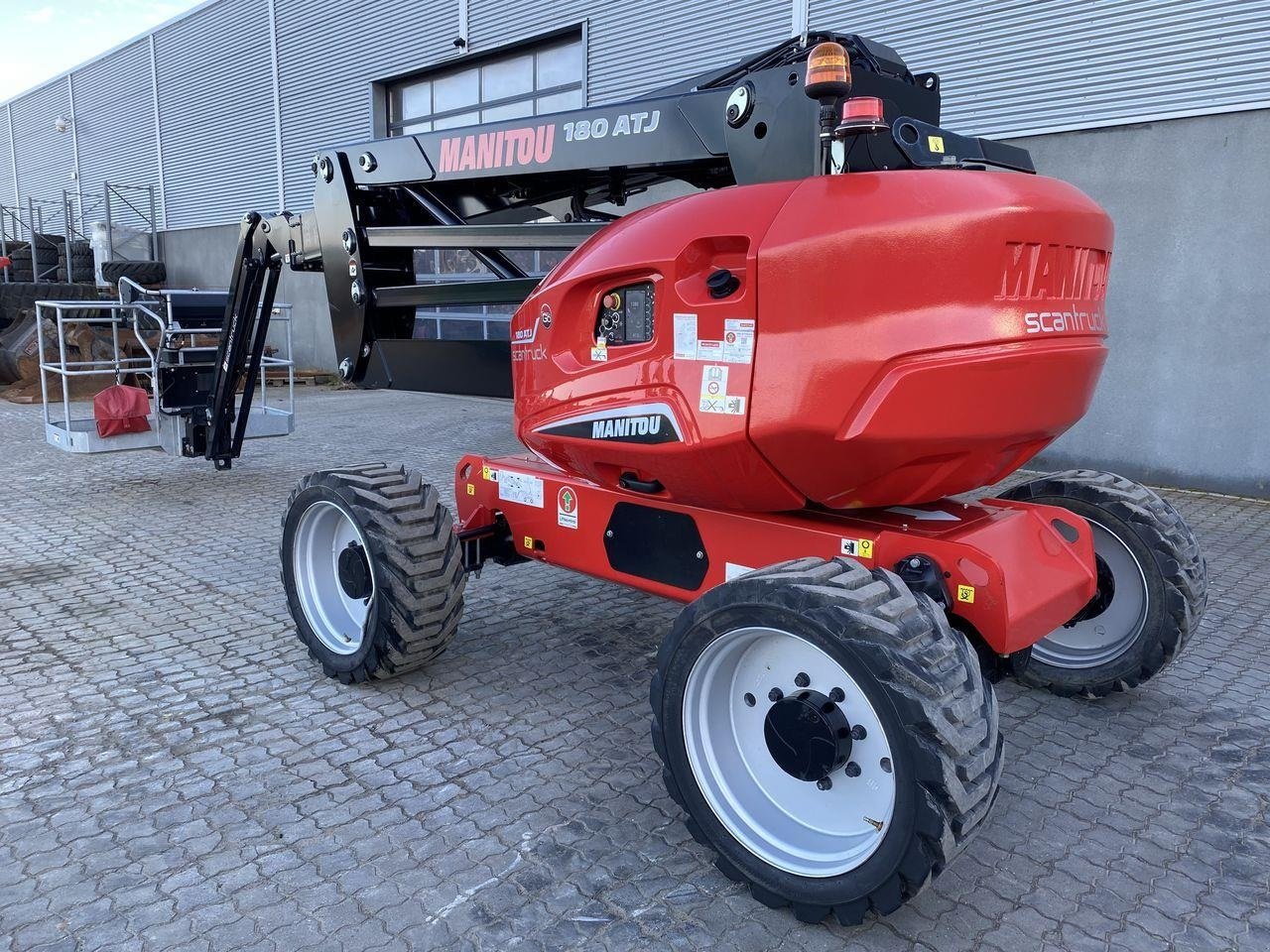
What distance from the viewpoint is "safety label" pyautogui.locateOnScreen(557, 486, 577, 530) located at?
12.6ft

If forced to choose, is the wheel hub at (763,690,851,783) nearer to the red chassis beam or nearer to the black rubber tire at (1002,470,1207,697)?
the red chassis beam

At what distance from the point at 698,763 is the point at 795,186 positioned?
1.72 metres

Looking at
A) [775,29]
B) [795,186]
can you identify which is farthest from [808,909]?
[775,29]

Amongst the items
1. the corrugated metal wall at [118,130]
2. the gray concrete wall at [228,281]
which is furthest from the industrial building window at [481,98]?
the corrugated metal wall at [118,130]

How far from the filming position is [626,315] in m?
3.30

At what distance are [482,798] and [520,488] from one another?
1.41 m

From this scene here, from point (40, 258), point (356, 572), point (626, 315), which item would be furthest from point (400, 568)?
point (40, 258)

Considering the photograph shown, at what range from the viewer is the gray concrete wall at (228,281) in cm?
1811

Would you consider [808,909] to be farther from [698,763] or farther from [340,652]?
[340,652]

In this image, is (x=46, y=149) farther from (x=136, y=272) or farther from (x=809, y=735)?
(x=809, y=735)

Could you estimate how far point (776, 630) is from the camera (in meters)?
2.53

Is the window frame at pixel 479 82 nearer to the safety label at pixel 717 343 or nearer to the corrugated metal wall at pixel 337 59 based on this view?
the corrugated metal wall at pixel 337 59

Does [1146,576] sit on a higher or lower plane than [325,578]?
higher

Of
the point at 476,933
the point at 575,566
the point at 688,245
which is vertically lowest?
the point at 476,933
